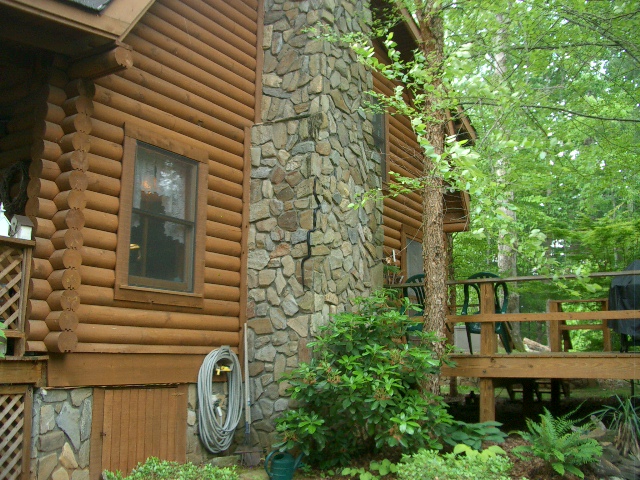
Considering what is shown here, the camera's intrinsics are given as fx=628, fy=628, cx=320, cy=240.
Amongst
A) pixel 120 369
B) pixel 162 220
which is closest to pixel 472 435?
pixel 120 369

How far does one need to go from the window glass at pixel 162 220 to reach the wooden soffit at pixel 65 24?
52.3 inches

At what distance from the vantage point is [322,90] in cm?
816

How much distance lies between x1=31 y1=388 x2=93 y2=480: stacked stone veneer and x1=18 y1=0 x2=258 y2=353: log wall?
44 cm

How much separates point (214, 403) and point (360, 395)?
1778 millimetres

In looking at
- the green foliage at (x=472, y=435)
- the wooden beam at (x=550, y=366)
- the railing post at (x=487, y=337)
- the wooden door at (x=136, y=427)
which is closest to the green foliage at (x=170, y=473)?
the wooden door at (x=136, y=427)

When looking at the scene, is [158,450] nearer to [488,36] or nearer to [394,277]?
[394,277]

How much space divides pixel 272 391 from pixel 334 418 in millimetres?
936

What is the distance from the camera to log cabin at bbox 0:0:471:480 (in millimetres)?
5477

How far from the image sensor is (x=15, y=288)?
534 cm

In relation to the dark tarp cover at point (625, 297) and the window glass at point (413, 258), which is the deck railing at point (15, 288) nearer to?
the dark tarp cover at point (625, 297)

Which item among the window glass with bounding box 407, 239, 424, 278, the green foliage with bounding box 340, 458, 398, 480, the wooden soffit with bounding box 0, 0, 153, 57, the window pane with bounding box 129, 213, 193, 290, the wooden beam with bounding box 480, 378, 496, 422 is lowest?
the green foliage with bounding box 340, 458, 398, 480

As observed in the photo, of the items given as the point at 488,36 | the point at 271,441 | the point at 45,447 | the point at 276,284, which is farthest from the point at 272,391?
the point at 488,36

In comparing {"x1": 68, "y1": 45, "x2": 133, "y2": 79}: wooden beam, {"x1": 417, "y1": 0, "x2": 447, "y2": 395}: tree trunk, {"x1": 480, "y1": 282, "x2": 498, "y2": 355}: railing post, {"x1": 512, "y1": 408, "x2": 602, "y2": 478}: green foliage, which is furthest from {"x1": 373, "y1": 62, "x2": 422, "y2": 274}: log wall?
{"x1": 68, "y1": 45, "x2": 133, "y2": 79}: wooden beam

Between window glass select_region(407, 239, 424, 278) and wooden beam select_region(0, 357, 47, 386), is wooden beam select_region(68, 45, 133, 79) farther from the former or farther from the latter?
window glass select_region(407, 239, 424, 278)
